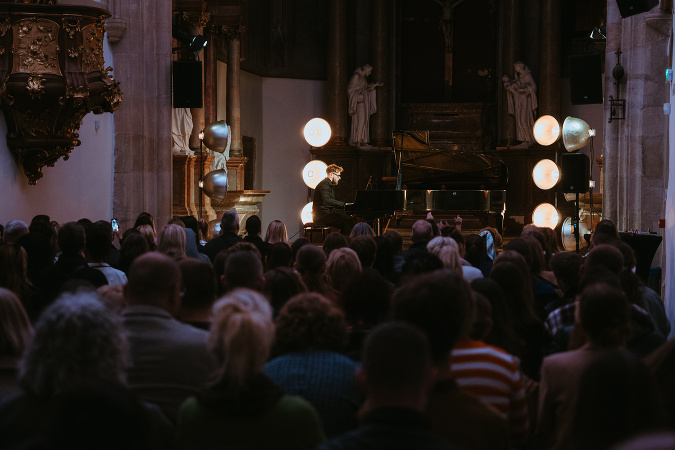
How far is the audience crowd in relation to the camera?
2133 mm

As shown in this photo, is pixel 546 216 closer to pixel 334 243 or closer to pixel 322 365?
pixel 334 243

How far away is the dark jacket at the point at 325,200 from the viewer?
15214mm

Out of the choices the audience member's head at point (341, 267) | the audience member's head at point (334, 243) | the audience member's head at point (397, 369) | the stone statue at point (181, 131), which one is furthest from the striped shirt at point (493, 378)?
the stone statue at point (181, 131)

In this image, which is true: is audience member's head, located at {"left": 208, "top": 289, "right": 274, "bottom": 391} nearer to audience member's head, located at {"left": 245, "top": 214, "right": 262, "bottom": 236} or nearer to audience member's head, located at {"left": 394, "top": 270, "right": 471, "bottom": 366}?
audience member's head, located at {"left": 394, "top": 270, "right": 471, "bottom": 366}

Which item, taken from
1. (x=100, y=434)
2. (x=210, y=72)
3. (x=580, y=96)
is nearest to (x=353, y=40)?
(x=210, y=72)

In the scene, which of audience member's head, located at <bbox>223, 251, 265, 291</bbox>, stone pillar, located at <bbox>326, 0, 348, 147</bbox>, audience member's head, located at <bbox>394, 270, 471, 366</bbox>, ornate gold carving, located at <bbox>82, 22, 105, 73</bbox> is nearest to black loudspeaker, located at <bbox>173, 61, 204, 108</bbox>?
ornate gold carving, located at <bbox>82, 22, 105, 73</bbox>

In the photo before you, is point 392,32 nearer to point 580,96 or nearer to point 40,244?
point 580,96

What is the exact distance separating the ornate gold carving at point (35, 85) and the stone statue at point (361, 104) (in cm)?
1294

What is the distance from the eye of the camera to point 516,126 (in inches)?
832

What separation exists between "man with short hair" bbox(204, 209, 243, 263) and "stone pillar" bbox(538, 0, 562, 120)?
44.4 feet

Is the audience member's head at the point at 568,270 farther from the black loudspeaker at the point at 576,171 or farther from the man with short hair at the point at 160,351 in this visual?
the black loudspeaker at the point at 576,171

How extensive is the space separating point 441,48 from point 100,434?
2098 centimetres

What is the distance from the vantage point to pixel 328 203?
15.2 m

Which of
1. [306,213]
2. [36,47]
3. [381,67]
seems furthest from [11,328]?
[381,67]
